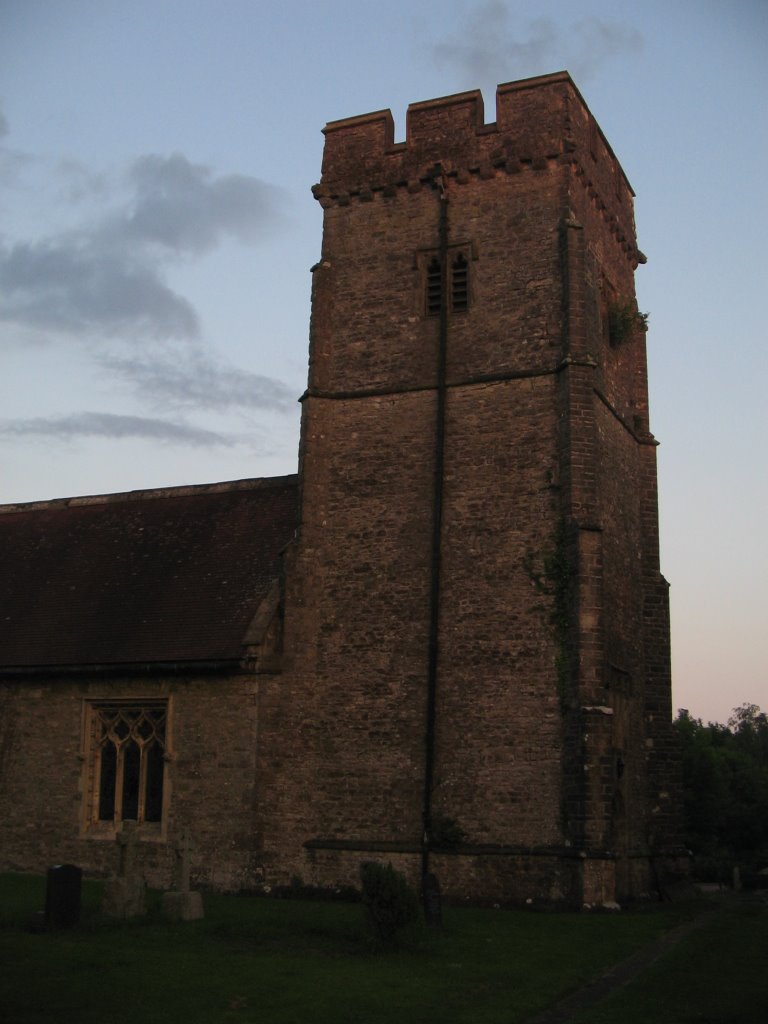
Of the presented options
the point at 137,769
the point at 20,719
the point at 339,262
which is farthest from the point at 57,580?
the point at 339,262

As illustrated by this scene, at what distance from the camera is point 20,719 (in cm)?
2320

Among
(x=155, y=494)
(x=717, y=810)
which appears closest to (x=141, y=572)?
(x=155, y=494)

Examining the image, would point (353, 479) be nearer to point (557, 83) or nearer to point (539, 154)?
point (539, 154)

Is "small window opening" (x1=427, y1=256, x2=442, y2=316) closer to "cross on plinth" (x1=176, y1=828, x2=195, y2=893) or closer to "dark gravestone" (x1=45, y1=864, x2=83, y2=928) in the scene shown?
"cross on plinth" (x1=176, y1=828, x2=195, y2=893)

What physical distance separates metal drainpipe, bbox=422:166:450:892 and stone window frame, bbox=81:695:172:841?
493 cm

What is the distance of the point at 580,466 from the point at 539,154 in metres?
6.61

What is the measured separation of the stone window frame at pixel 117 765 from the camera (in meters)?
21.7

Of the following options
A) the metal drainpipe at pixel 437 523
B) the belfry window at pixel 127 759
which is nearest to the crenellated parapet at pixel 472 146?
the metal drainpipe at pixel 437 523

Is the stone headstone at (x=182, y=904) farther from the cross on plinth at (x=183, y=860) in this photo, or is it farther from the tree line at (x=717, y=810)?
the tree line at (x=717, y=810)

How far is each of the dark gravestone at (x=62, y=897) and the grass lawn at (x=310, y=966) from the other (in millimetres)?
276

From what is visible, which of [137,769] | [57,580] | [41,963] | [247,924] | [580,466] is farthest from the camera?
[57,580]

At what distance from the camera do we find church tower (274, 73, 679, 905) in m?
20.0

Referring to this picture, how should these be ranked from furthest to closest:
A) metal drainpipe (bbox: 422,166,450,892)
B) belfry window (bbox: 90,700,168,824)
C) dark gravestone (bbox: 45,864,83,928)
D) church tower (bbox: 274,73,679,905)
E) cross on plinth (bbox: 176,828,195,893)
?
belfry window (bbox: 90,700,168,824) → metal drainpipe (bbox: 422,166,450,892) → church tower (bbox: 274,73,679,905) → cross on plinth (bbox: 176,828,195,893) → dark gravestone (bbox: 45,864,83,928)

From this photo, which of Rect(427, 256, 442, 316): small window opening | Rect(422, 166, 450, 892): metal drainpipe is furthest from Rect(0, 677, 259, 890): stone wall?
Rect(427, 256, 442, 316): small window opening
